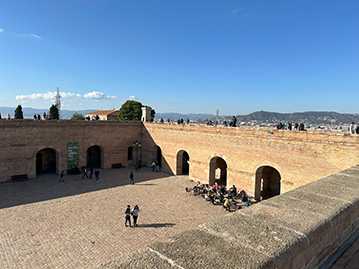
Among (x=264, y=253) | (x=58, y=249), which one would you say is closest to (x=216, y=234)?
(x=264, y=253)

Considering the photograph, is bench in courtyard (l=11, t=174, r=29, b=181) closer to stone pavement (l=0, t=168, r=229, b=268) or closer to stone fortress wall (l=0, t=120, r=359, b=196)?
stone fortress wall (l=0, t=120, r=359, b=196)

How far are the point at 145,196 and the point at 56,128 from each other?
11.5m

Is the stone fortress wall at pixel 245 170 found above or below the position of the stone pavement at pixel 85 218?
above

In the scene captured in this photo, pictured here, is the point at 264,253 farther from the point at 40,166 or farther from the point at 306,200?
the point at 40,166

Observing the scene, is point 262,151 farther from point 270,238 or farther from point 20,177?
point 20,177

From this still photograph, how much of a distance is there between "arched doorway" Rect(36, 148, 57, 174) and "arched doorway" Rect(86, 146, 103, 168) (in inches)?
137

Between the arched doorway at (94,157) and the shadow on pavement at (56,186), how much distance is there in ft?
9.98

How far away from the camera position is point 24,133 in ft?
67.4

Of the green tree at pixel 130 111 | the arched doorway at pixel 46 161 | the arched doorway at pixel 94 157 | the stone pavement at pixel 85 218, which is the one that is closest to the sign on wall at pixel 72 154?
the arched doorway at pixel 46 161

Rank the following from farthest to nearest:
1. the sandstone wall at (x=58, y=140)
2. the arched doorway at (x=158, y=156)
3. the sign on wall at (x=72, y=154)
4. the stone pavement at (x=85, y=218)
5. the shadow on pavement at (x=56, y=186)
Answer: the arched doorway at (x=158, y=156) < the sign on wall at (x=72, y=154) < the sandstone wall at (x=58, y=140) < the shadow on pavement at (x=56, y=186) < the stone pavement at (x=85, y=218)

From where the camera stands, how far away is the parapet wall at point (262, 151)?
42.2 feet

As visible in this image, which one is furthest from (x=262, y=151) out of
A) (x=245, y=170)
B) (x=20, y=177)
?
(x=20, y=177)

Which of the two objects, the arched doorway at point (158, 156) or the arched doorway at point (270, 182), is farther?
the arched doorway at point (158, 156)

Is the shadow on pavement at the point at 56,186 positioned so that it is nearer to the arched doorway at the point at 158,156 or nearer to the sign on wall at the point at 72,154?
the sign on wall at the point at 72,154
